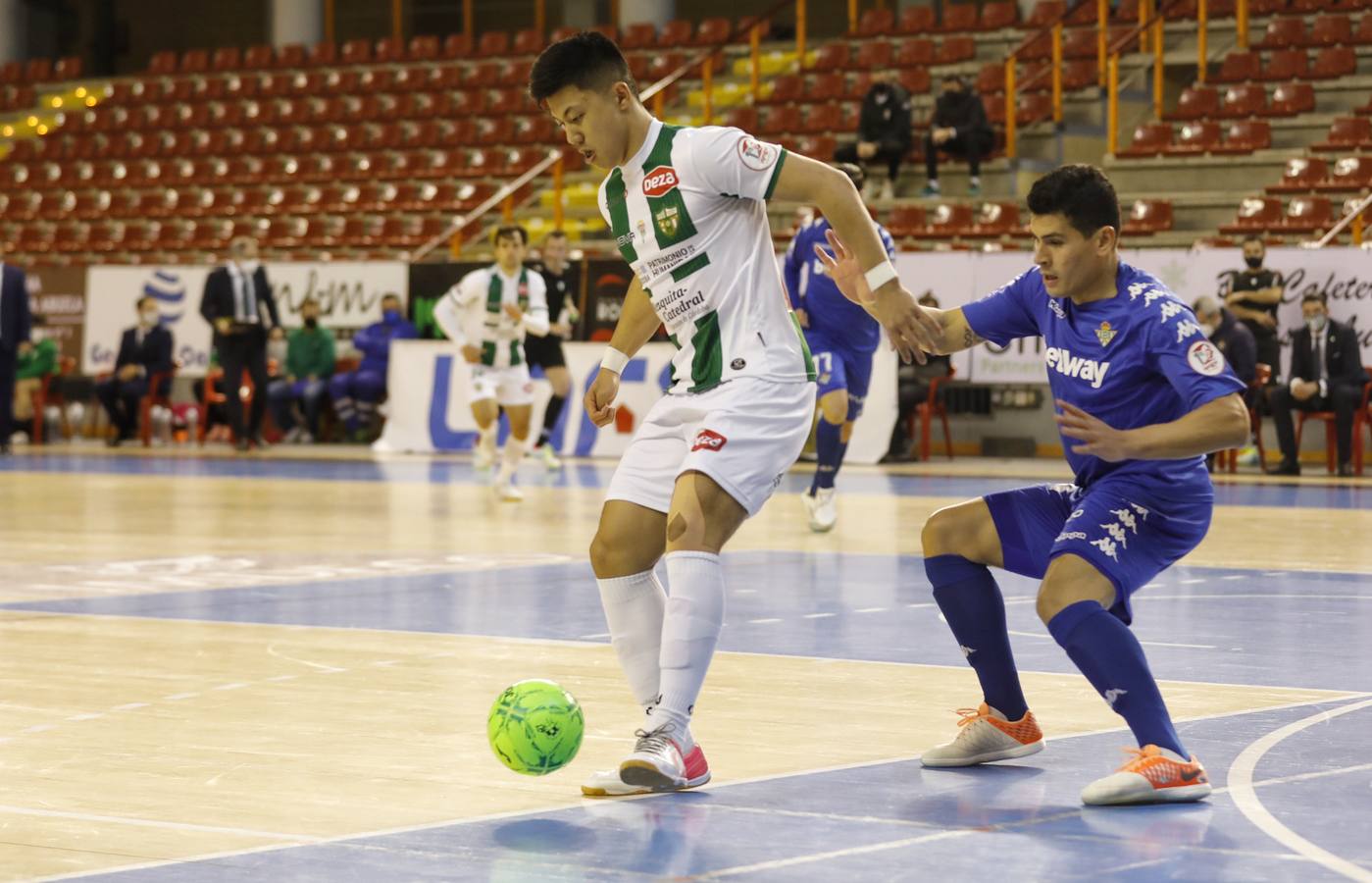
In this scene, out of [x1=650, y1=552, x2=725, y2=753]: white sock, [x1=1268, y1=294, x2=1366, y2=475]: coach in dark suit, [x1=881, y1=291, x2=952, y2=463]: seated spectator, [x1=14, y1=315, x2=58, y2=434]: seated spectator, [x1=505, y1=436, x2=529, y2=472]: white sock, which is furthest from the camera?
[x1=14, y1=315, x2=58, y2=434]: seated spectator

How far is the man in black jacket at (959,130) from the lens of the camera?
2308 centimetres

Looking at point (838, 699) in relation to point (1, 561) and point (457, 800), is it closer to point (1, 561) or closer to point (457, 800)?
point (457, 800)

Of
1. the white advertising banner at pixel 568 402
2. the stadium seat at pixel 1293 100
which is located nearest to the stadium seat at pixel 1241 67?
the stadium seat at pixel 1293 100

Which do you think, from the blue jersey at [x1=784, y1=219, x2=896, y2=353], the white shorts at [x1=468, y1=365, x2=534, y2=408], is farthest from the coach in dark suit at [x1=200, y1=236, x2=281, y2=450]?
the blue jersey at [x1=784, y1=219, x2=896, y2=353]

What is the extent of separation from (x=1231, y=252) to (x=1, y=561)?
12.3m

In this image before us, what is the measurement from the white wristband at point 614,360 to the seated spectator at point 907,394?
1486cm

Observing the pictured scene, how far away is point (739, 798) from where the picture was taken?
4.77 metres

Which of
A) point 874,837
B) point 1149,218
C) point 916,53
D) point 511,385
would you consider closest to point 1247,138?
point 1149,218

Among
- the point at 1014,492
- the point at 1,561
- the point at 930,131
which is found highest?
the point at 930,131

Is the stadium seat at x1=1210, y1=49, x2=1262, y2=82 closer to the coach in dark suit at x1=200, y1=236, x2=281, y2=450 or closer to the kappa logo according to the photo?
the coach in dark suit at x1=200, y1=236, x2=281, y2=450

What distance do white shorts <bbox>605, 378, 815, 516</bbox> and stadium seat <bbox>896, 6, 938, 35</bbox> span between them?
920 inches

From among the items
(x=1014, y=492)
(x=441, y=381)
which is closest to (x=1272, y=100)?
(x=441, y=381)

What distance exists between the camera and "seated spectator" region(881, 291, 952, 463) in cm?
2055

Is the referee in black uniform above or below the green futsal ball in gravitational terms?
above
